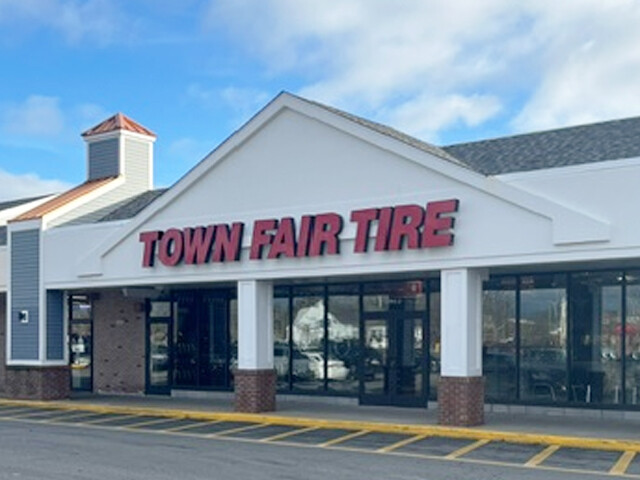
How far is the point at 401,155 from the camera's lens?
54.5ft

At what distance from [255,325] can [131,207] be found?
356 inches

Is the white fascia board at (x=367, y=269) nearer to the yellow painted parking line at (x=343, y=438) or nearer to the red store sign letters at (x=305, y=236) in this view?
the red store sign letters at (x=305, y=236)

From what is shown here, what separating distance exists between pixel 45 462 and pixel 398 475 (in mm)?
5258

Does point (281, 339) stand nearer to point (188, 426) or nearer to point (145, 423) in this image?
point (145, 423)

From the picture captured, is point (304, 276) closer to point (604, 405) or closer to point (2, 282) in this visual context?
point (604, 405)

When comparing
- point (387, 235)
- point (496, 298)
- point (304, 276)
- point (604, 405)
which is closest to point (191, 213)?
point (304, 276)

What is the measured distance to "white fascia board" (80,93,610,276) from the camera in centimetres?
1442

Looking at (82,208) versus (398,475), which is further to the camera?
(82,208)

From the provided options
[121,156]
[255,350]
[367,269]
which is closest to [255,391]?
[255,350]

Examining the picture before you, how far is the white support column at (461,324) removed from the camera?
15.7 metres

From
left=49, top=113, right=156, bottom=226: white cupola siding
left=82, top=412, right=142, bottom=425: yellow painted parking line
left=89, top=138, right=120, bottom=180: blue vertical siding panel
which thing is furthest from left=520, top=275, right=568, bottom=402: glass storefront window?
left=89, top=138, right=120, bottom=180: blue vertical siding panel

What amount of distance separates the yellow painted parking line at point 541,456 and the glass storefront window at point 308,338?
8068mm

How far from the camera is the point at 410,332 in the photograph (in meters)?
19.4

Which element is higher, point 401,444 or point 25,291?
point 25,291
